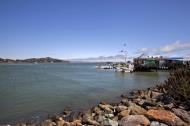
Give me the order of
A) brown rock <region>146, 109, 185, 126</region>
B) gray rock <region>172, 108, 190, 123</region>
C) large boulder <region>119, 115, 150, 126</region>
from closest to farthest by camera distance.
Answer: brown rock <region>146, 109, 185, 126</region> < large boulder <region>119, 115, 150, 126</region> < gray rock <region>172, 108, 190, 123</region>

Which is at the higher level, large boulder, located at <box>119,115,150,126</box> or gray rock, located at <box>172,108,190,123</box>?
gray rock, located at <box>172,108,190,123</box>

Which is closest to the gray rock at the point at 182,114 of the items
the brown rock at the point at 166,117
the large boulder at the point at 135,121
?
the brown rock at the point at 166,117

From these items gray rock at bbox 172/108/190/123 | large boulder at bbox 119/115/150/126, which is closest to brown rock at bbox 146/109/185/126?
gray rock at bbox 172/108/190/123

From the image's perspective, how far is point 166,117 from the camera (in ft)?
31.0

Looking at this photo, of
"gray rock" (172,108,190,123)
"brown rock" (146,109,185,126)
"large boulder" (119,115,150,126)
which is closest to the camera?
"brown rock" (146,109,185,126)

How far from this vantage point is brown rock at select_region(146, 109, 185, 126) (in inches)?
358

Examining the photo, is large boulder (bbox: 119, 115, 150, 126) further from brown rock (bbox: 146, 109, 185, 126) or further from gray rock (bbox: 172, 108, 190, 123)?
gray rock (bbox: 172, 108, 190, 123)

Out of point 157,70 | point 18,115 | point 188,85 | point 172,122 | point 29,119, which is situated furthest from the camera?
point 157,70

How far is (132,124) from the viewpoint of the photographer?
920cm

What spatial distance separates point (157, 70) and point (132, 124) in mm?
55547

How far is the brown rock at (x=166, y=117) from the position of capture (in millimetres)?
9086

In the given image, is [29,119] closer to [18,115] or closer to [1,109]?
[18,115]

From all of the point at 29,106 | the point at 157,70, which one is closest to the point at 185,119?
the point at 29,106

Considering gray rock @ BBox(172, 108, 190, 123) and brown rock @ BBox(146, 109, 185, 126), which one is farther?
gray rock @ BBox(172, 108, 190, 123)
